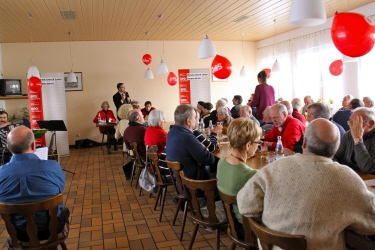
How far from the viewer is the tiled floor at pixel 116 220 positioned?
128 inches

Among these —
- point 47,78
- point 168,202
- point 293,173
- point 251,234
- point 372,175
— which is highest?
point 47,78

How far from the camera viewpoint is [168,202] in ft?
14.5

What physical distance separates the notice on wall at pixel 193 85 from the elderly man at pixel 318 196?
8.08 m

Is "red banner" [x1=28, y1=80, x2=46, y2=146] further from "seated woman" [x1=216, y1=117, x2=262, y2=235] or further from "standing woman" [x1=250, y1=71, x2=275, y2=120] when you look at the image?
"seated woman" [x1=216, y1=117, x2=262, y2=235]

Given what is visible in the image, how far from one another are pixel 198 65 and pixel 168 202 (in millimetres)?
6854

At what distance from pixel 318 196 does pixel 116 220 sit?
9.72 ft

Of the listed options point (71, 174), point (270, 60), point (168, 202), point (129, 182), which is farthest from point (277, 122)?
point (270, 60)

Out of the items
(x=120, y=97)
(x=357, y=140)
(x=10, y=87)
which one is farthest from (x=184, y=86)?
(x=357, y=140)

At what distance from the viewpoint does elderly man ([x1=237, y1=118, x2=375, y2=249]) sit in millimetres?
1403

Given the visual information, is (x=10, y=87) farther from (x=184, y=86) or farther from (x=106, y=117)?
(x=184, y=86)

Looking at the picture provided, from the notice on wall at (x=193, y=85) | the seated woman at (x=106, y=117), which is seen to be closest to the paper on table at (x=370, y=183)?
the seated woman at (x=106, y=117)

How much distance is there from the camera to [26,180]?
2238mm

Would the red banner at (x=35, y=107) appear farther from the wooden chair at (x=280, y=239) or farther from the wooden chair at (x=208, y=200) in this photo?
the wooden chair at (x=280, y=239)

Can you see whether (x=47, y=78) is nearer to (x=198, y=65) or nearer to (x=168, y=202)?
(x=198, y=65)
